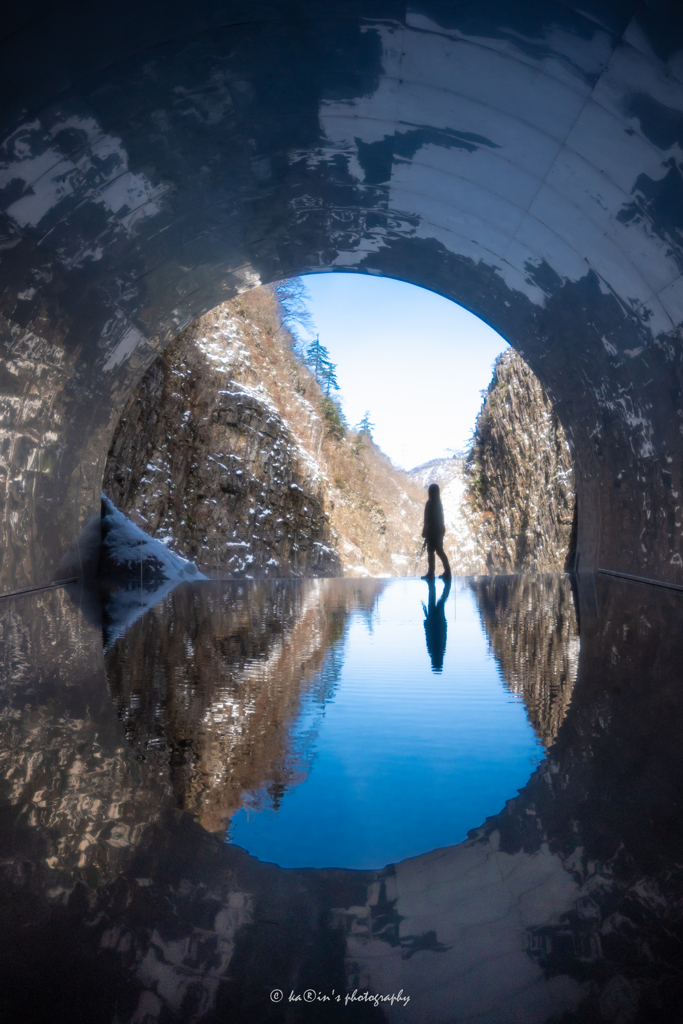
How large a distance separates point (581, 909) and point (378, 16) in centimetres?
620

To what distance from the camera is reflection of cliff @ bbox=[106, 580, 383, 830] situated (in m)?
2.37

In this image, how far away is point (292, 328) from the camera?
3891cm

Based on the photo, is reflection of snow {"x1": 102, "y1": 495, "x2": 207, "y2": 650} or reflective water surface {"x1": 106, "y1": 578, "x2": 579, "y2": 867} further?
reflection of snow {"x1": 102, "y1": 495, "x2": 207, "y2": 650}

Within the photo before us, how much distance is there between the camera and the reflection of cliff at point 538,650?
3341mm

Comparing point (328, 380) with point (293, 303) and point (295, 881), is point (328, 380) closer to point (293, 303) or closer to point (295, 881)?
point (293, 303)

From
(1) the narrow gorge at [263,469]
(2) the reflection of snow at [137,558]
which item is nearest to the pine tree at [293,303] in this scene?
(1) the narrow gorge at [263,469]

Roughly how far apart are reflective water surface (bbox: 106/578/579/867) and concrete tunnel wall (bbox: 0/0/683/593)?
12.4 ft

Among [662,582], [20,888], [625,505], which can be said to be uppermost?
[625,505]

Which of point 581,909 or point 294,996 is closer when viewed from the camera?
point 294,996

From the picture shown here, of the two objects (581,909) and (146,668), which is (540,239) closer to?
(146,668)

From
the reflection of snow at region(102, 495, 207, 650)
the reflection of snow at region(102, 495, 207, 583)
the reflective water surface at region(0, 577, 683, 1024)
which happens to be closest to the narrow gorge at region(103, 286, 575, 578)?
the reflection of snow at region(102, 495, 207, 650)

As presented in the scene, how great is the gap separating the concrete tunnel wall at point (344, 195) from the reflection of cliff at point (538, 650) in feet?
7.11

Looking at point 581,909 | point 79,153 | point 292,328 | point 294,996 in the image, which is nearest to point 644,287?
point 79,153

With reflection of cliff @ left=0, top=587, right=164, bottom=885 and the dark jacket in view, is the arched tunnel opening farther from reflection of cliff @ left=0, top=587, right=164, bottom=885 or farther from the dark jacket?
the dark jacket
